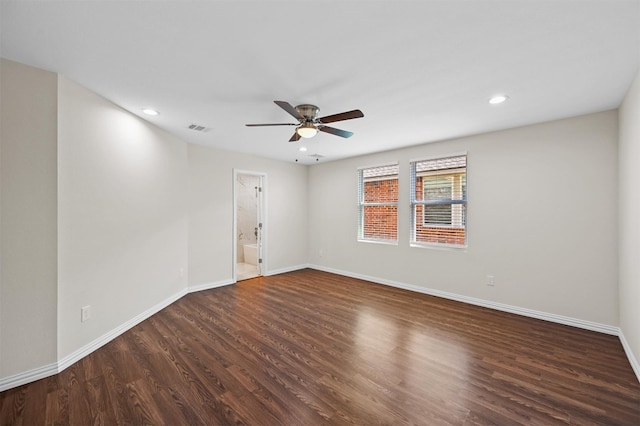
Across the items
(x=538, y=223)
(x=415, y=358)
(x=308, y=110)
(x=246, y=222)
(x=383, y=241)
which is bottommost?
(x=415, y=358)

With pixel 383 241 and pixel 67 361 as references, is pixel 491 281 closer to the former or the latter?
pixel 383 241

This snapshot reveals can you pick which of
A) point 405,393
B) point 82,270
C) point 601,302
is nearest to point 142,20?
point 82,270

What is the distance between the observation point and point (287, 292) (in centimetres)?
450

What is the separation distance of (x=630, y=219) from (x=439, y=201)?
2.10m

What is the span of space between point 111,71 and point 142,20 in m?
0.88

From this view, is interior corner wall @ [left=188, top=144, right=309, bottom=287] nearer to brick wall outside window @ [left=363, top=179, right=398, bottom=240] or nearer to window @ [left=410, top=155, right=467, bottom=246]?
brick wall outside window @ [left=363, top=179, right=398, bottom=240]

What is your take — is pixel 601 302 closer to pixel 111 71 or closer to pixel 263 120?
pixel 263 120

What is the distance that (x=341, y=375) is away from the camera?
7.27ft

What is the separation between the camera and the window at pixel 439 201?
4.14 meters

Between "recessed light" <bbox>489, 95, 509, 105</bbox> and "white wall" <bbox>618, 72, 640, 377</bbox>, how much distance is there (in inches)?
35.2

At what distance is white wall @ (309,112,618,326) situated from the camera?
9.97 ft

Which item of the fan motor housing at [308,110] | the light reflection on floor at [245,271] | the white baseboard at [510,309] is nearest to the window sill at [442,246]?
the white baseboard at [510,309]

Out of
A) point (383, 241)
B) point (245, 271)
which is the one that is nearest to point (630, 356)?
point (383, 241)

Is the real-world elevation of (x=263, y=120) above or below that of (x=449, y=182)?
above
